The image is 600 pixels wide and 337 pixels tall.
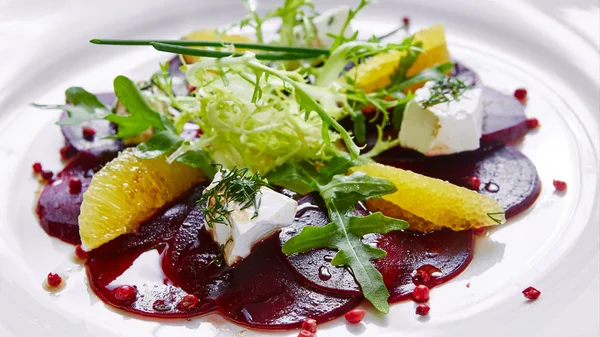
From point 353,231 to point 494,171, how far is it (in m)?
1.11

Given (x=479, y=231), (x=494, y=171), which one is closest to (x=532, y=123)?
(x=494, y=171)

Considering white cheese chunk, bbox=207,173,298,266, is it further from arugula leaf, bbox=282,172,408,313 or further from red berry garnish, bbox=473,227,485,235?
red berry garnish, bbox=473,227,485,235

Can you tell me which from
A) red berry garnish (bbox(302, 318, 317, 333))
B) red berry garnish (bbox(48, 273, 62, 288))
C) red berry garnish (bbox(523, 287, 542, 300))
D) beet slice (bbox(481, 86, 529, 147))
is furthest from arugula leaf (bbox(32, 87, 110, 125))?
red berry garnish (bbox(523, 287, 542, 300))

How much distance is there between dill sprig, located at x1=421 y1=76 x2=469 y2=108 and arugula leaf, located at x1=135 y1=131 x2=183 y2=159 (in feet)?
4.82

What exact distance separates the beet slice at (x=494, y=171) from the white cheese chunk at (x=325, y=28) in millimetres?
1226

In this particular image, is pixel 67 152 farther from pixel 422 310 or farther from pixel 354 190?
pixel 422 310

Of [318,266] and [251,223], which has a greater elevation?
[251,223]

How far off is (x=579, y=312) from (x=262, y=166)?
5.97 ft

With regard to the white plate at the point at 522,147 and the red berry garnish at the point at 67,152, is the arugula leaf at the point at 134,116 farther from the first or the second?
the white plate at the point at 522,147

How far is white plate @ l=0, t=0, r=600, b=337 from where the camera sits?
3.07 metres

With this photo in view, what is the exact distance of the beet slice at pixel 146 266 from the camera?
3146 mm

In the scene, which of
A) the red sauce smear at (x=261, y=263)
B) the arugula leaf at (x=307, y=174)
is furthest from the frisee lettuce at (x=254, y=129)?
the red sauce smear at (x=261, y=263)

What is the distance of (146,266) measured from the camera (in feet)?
11.1

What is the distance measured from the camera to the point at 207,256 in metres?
3.33
